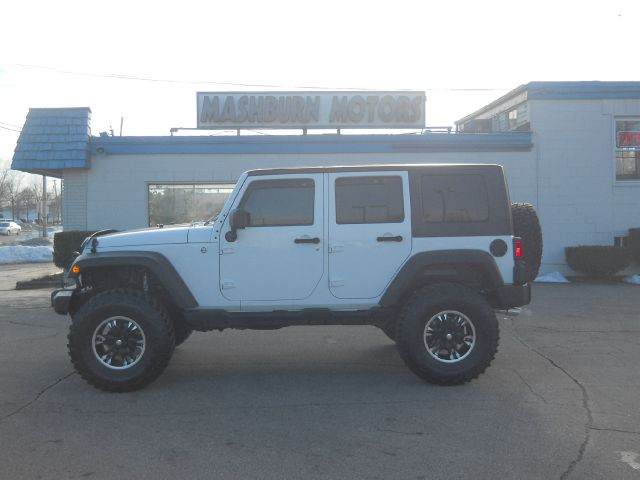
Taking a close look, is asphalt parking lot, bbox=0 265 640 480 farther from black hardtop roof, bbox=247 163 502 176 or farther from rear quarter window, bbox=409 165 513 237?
black hardtop roof, bbox=247 163 502 176

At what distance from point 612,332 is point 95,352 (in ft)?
23.3

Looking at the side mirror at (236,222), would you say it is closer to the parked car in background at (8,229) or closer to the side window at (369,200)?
the side window at (369,200)

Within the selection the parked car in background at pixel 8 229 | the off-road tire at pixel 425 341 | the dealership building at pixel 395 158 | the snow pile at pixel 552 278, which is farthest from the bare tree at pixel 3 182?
the off-road tire at pixel 425 341

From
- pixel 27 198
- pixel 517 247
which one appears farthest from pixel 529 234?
pixel 27 198

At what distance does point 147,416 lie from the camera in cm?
554

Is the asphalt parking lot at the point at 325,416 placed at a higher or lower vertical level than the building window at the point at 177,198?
lower

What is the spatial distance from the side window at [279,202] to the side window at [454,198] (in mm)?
1193

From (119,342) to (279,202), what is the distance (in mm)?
2098

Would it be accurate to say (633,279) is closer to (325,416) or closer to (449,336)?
(449,336)

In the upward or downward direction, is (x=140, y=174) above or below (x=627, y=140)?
below

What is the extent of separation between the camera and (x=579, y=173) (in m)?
16.7

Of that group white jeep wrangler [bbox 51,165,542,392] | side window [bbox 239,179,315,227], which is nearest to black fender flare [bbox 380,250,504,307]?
white jeep wrangler [bbox 51,165,542,392]

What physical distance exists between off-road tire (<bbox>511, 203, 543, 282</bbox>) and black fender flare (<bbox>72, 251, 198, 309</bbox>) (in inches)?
137

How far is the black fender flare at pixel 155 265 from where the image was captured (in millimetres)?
6355
